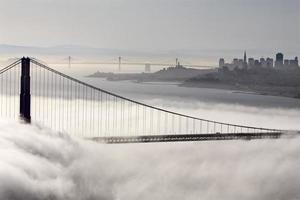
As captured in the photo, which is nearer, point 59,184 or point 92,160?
point 59,184

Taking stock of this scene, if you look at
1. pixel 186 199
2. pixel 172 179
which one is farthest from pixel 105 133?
pixel 186 199

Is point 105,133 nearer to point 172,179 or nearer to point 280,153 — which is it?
point 172,179

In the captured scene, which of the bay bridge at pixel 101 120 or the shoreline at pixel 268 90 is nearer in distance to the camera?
the bay bridge at pixel 101 120

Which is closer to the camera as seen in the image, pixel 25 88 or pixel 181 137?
pixel 25 88

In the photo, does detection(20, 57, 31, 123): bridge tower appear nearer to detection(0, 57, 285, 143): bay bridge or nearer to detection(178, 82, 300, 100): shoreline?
detection(0, 57, 285, 143): bay bridge

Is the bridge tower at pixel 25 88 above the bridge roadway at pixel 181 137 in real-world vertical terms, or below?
above

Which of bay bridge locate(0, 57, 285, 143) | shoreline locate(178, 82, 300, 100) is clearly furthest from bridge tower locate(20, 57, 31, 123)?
shoreline locate(178, 82, 300, 100)

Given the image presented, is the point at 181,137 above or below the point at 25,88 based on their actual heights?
below

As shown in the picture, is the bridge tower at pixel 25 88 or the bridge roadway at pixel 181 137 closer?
the bridge tower at pixel 25 88

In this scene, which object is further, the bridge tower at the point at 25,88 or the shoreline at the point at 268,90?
the shoreline at the point at 268,90

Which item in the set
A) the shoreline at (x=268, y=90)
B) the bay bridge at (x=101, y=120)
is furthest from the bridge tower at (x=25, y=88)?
the shoreline at (x=268, y=90)

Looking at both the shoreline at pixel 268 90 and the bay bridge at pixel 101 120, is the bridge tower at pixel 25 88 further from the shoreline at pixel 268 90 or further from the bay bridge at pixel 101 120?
the shoreline at pixel 268 90
